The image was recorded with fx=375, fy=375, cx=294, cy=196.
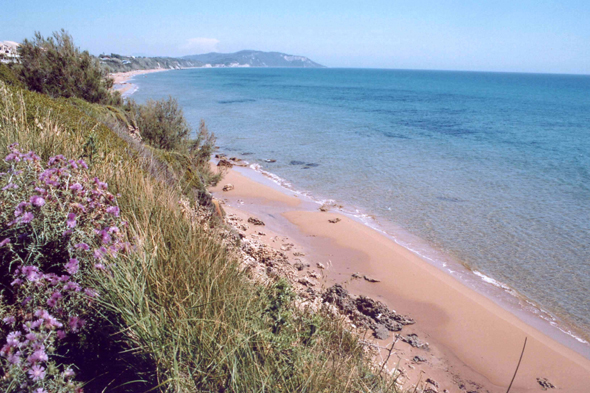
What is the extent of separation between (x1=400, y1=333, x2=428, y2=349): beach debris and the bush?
955 centimetres

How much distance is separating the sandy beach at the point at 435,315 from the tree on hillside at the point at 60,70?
750 centimetres

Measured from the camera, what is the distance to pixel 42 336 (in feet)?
6.72

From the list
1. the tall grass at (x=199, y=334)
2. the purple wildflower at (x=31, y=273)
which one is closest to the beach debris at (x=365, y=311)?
the tall grass at (x=199, y=334)

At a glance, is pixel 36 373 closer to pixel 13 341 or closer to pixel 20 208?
pixel 13 341

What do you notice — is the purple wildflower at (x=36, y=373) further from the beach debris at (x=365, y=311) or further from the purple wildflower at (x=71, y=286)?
the beach debris at (x=365, y=311)

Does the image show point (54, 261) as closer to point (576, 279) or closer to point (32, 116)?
point (32, 116)

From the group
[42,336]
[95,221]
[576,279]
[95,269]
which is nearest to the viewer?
[42,336]

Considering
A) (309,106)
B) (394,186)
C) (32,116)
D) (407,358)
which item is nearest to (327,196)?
(394,186)

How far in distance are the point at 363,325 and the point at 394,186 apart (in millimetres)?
10262

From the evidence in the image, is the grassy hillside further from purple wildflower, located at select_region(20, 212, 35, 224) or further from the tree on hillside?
the tree on hillside

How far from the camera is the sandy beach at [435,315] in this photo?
19.9ft

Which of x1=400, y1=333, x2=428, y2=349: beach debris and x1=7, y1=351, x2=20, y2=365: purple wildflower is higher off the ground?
x1=7, y1=351, x2=20, y2=365: purple wildflower

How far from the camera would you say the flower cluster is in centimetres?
231

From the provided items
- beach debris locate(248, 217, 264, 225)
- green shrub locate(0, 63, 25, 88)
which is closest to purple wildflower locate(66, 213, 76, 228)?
beach debris locate(248, 217, 264, 225)
